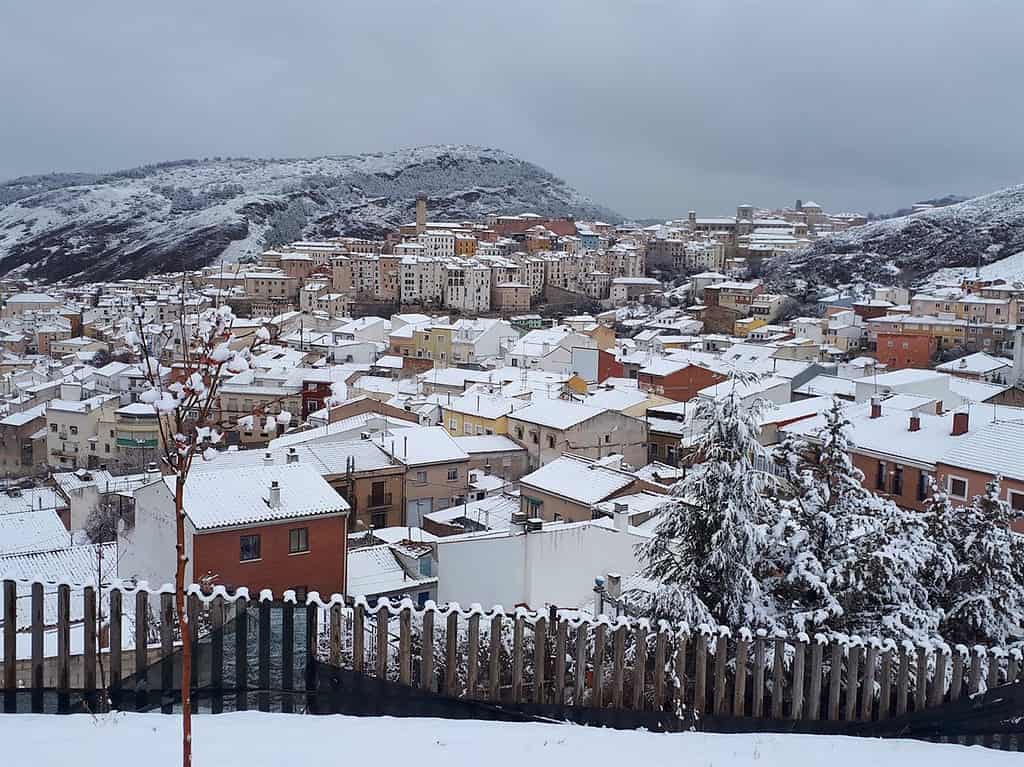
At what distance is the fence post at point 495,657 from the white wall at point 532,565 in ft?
37.0

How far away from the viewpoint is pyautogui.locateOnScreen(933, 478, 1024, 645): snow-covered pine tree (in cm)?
1003

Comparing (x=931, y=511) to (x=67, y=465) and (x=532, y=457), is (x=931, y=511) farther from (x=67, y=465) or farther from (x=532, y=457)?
(x=67, y=465)

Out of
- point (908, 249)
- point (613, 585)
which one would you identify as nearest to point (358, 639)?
point (613, 585)

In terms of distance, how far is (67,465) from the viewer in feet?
168

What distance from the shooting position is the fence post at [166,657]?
534 centimetres

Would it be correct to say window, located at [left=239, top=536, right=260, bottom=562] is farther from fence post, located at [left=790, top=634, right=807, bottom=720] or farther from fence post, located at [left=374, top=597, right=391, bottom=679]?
fence post, located at [left=790, top=634, right=807, bottom=720]

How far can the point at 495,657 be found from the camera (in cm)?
549

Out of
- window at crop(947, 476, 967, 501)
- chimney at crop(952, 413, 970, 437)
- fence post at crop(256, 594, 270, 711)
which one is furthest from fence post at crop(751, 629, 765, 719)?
chimney at crop(952, 413, 970, 437)

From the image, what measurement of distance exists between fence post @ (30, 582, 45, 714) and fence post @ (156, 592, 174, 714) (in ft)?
2.12

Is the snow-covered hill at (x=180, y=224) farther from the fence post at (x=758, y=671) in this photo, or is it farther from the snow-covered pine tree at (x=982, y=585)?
the fence post at (x=758, y=671)

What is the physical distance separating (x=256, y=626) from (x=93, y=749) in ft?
3.73

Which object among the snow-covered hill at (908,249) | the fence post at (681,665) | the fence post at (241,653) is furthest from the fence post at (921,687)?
the snow-covered hill at (908,249)

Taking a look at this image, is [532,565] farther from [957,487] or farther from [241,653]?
[241,653]

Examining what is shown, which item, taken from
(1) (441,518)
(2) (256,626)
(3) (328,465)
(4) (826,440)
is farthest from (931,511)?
(3) (328,465)
